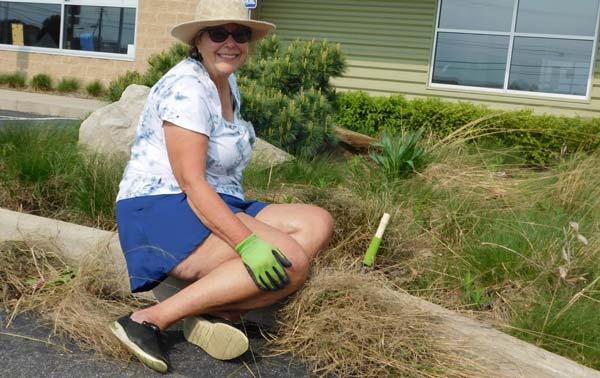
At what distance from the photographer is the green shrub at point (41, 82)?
14062 mm

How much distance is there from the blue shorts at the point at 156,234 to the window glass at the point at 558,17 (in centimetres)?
874

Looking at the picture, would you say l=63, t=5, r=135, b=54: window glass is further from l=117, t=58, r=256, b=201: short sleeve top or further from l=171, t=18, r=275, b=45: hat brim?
l=117, t=58, r=256, b=201: short sleeve top

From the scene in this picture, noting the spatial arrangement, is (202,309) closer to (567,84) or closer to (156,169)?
(156,169)

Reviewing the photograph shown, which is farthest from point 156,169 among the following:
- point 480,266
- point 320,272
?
point 480,266

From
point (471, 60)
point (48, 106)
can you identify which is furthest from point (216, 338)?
point (48, 106)

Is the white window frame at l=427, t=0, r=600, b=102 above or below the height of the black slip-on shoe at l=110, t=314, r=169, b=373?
above

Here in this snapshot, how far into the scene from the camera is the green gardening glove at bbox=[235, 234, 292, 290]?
2625 millimetres

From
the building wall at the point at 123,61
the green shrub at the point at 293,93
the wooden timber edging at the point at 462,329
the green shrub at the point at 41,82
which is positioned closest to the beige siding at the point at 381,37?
the building wall at the point at 123,61

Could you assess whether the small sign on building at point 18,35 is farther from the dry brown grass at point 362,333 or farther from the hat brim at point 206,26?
the dry brown grass at point 362,333

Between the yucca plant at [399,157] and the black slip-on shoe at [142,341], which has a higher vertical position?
the yucca plant at [399,157]

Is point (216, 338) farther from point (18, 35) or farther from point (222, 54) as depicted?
point (18, 35)

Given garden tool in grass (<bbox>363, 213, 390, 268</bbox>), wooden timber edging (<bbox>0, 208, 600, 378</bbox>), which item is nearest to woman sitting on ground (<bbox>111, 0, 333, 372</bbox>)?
garden tool in grass (<bbox>363, 213, 390, 268</bbox>)

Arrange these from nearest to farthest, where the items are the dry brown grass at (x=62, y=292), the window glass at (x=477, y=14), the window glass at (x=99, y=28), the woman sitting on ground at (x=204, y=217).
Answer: the woman sitting on ground at (x=204, y=217)
the dry brown grass at (x=62, y=292)
the window glass at (x=477, y=14)
the window glass at (x=99, y=28)

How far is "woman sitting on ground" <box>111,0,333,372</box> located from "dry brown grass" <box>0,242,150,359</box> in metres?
0.25
